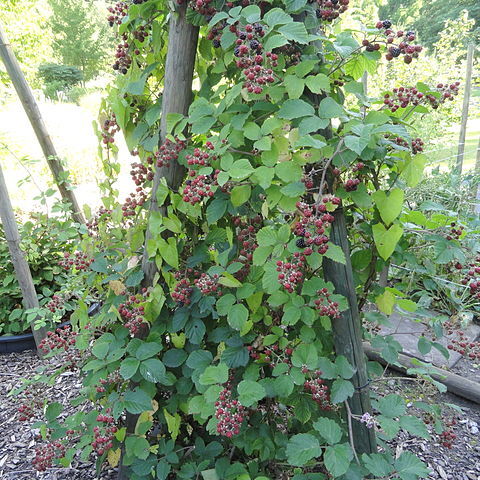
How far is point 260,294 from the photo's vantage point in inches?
45.4

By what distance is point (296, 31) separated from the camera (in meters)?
0.92

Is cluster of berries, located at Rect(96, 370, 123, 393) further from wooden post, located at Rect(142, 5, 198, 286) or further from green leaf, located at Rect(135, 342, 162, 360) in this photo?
wooden post, located at Rect(142, 5, 198, 286)

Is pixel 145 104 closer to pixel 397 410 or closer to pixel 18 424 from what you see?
pixel 397 410

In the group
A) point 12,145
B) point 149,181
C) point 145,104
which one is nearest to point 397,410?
point 149,181

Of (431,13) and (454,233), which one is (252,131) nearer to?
(454,233)

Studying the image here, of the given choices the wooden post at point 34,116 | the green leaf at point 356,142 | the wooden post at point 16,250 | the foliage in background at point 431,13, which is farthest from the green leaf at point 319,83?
the foliage in background at point 431,13

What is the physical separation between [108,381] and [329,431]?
71cm

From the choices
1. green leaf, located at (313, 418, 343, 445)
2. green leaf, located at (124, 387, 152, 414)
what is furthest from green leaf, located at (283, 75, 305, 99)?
green leaf, located at (124, 387, 152, 414)

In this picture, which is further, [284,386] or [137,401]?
[137,401]

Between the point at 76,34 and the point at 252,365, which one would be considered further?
the point at 76,34

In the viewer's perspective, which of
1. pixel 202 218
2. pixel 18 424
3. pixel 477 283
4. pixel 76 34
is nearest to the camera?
pixel 477 283

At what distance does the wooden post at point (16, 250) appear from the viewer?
242 cm

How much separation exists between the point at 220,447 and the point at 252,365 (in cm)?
36

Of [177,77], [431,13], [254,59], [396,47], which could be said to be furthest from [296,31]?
[431,13]
